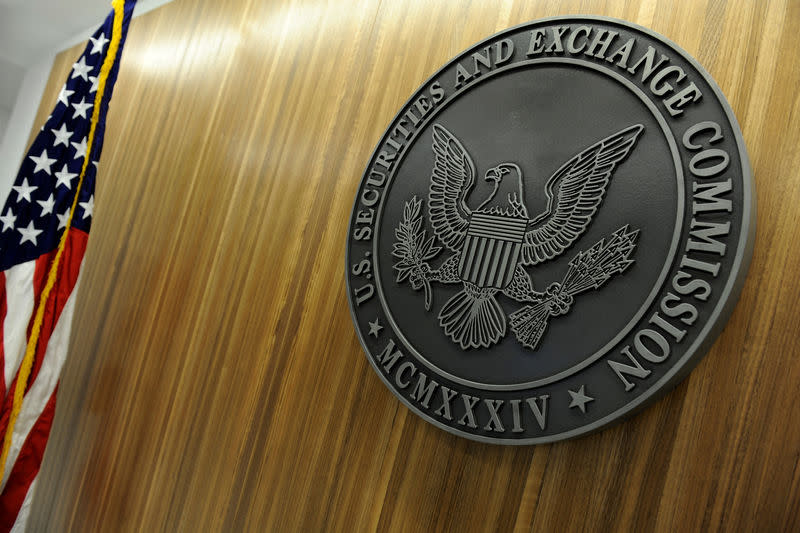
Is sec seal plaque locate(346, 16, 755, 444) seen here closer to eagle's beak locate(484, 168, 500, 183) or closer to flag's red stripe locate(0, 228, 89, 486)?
eagle's beak locate(484, 168, 500, 183)

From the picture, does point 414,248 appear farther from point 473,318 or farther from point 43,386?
point 43,386

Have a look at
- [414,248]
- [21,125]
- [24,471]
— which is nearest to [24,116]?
[21,125]

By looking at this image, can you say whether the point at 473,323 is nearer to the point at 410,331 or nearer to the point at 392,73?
the point at 410,331

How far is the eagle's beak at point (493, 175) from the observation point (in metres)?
1.42

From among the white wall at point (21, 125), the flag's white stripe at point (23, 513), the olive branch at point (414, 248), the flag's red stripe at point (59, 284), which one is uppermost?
the white wall at point (21, 125)

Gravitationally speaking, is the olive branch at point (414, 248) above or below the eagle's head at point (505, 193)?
below

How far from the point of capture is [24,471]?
2297 mm

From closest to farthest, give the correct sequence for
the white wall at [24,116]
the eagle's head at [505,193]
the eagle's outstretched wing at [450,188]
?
the eagle's head at [505,193]
the eagle's outstretched wing at [450,188]
the white wall at [24,116]

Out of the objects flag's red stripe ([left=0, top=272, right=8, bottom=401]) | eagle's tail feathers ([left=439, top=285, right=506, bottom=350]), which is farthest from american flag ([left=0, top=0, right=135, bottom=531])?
eagle's tail feathers ([left=439, top=285, right=506, bottom=350])

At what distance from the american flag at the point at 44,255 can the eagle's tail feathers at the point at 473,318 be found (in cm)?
164

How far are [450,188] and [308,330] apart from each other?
0.60 metres

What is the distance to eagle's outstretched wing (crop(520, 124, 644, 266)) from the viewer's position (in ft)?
4.07

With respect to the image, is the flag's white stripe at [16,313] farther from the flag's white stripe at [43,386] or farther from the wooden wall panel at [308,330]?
the wooden wall panel at [308,330]

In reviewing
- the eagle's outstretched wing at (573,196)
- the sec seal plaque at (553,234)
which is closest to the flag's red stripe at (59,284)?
the sec seal plaque at (553,234)
